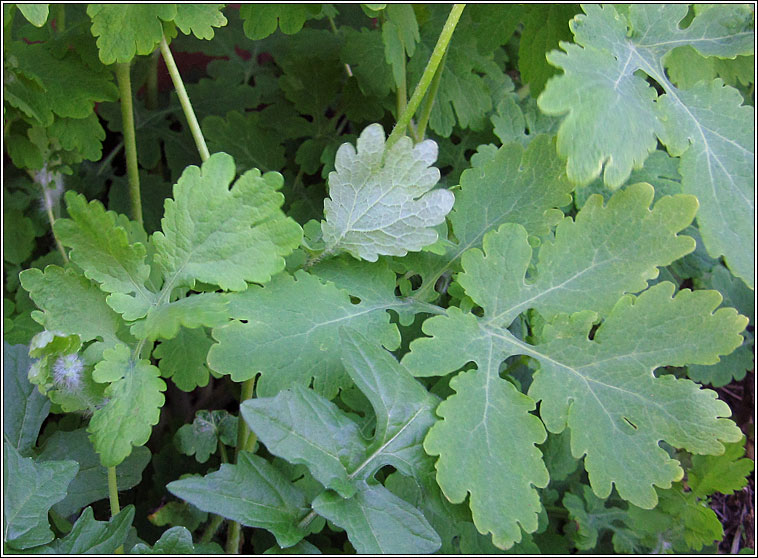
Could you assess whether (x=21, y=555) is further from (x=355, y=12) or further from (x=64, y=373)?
(x=355, y=12)

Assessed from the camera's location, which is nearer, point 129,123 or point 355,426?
point 355,426

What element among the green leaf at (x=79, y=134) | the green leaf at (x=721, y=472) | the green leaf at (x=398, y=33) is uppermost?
the green leaf at (x=398, y=33)

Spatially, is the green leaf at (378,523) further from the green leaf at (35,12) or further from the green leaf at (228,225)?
the green leaf at (35,12)

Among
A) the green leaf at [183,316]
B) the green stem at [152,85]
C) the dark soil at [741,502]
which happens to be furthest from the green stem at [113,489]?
the dark soil at [741,502]

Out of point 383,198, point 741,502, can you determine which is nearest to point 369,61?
point 383,198

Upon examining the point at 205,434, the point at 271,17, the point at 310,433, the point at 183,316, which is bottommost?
the point at 205,434

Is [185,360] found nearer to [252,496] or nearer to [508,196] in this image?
[252,496]

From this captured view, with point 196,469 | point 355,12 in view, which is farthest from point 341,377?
point 355,12
